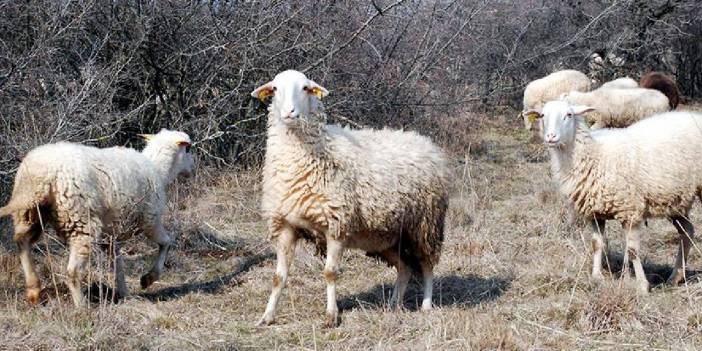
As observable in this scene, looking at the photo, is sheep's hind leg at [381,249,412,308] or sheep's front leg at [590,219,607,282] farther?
sheep's front leg at [590,219,607,282]

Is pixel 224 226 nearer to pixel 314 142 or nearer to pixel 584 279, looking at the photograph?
pixel 314 142

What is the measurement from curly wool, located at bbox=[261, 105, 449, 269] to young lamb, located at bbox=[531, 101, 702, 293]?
3.80 ft

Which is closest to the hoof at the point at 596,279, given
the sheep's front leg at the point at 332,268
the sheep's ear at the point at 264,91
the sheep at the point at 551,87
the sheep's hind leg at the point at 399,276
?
the sheep's hind leg at the point at 399,276

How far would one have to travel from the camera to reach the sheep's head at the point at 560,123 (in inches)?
256

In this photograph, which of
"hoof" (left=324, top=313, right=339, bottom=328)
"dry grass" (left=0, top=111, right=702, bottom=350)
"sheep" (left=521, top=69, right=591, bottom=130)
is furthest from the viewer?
"sheep" (left=521, top=69, right=591, bottom=130)

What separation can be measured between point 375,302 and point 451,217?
2267 millimetres

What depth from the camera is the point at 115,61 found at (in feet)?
31.5

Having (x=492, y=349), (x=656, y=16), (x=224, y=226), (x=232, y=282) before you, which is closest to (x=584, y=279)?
(x=492, y=349)

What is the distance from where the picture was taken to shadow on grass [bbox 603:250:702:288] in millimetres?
6528

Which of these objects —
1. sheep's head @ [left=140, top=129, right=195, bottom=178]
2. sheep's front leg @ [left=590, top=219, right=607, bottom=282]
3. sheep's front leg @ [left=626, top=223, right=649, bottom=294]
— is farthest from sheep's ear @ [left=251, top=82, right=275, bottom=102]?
sheep's front leg @ [left=626, top=223, right=649, bottom=294]

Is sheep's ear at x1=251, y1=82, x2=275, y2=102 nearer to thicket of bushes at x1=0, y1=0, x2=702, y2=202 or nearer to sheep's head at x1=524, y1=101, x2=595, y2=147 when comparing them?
sheep's head at x1=524, y1=101, x2=595, y2=147

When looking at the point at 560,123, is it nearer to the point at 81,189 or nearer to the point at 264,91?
the point at 264,91

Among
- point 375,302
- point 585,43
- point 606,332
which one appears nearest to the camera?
point 606,332

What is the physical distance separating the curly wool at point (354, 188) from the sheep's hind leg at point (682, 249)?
186 cm
